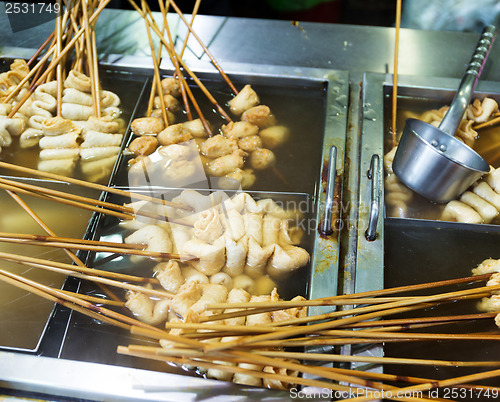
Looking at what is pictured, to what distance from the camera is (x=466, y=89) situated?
2279mm

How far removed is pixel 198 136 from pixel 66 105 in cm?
74

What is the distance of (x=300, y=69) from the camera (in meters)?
2.57

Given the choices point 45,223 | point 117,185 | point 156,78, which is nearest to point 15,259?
point 45,223

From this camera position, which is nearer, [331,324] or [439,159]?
[331,324]

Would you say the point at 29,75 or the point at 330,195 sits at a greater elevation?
the point at 29,75

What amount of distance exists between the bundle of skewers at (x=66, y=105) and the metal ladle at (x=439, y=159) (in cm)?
145

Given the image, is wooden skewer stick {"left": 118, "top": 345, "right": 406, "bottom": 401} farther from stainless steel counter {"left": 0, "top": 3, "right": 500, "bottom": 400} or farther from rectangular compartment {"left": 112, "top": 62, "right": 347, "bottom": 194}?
stainless steel counter {"left": 0, "top": 3, "right": 500, "bottom": 400}

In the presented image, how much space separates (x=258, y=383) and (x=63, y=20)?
221 cm

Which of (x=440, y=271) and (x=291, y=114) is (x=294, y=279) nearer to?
(x=440, y=271)

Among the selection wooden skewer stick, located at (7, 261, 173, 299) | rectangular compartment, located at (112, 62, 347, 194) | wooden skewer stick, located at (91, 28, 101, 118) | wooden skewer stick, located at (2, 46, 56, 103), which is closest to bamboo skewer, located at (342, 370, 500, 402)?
wooden skewer stick, located at (7, 261, 173, 299)

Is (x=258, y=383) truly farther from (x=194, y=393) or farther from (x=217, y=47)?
(x=217, y=47)

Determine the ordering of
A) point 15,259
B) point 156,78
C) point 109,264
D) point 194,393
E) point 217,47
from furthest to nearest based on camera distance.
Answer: point 217,47, point 156,78, point 109,264, point 15,259, point 194,393

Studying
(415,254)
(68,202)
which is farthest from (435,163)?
(68,202)

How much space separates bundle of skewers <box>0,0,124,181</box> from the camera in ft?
7.29
